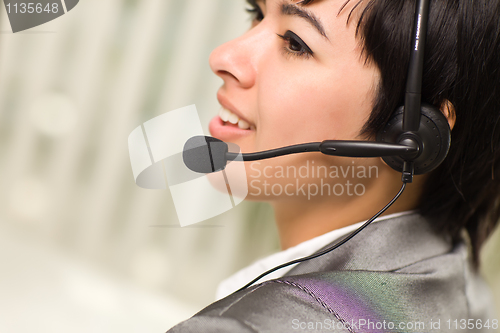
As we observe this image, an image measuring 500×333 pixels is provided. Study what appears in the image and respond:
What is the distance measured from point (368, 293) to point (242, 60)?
40 centimetres

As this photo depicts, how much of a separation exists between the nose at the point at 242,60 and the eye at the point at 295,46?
5 centimetres

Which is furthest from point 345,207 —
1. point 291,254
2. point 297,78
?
point 297,78

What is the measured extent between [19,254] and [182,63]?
59 centimetres

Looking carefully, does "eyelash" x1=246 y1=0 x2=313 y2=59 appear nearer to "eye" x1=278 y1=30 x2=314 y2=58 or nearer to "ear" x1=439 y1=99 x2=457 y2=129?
"eye" x1=278 y1=30 x2=314 y2=58

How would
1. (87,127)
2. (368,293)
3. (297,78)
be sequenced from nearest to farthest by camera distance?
(368,293) < (297,78) < (87,127)

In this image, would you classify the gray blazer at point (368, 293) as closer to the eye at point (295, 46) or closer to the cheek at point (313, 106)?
the cheek at point (313, 106)

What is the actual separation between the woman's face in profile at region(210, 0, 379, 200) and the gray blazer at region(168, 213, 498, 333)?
0.15 metres

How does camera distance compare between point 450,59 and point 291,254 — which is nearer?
point 450,59

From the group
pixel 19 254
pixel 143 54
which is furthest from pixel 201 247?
pixel 143 54

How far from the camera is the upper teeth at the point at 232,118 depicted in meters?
0.61

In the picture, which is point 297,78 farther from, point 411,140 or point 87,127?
point 87,127

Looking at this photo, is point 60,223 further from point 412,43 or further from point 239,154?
point 412,43

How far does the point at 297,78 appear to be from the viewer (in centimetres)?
54

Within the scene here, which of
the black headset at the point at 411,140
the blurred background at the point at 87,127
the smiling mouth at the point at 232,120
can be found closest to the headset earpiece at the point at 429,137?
the black headset at the point at 411,140
